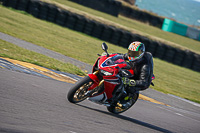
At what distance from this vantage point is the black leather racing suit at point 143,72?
20.4 ft

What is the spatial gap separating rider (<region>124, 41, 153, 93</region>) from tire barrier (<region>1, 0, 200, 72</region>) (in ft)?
49.7

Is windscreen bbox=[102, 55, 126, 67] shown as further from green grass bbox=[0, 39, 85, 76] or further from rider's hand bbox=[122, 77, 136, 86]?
green grass bbox=[0, 39, 85, 76]

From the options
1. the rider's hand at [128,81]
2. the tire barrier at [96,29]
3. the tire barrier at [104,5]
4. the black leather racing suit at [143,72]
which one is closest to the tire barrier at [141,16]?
the tire barrier at [104,5]

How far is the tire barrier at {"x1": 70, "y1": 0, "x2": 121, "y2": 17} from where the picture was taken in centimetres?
3397

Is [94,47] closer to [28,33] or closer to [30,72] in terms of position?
[28,33]

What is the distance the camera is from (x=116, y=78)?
6117mm

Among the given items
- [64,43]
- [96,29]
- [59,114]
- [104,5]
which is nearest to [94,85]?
[59,114]

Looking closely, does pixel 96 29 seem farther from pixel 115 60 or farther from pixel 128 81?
pixel 128 81

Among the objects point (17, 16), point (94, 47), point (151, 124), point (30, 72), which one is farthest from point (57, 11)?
point (151, 124)

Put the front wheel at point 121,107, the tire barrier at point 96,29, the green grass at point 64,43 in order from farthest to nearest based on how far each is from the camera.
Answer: the tire barrier at point 96,29 → the green grass at point 64,43 → the front wheel at point 121,107

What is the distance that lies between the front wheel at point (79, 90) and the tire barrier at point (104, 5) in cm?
2790

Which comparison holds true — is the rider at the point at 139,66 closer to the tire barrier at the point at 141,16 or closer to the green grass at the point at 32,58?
the green grass at the point at 32,58

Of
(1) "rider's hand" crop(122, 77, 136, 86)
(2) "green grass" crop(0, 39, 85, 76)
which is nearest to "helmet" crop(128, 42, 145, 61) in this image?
(1) "rider's hand" crop(122, 77, 136, 86)

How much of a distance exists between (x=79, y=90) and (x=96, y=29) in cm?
1609
